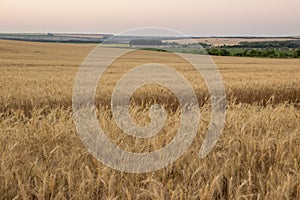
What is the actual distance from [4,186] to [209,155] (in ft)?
6.31

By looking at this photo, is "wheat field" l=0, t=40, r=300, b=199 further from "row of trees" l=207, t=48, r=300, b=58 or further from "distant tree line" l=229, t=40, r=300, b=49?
"distant tree line" l=229, t=40, r=300, b=49

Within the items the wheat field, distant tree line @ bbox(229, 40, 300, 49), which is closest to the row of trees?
distant tree line @ bbox(229, 40, 300, 49)

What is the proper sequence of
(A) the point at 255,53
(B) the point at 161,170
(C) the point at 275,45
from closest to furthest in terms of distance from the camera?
(B) the point at 161,170 → (A) the point at 255,53 → (C) the point at 275,45

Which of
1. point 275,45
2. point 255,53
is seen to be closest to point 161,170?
point 255,53

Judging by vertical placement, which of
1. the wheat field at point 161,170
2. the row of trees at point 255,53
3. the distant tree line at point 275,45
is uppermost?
the distant tree line at point 275,45

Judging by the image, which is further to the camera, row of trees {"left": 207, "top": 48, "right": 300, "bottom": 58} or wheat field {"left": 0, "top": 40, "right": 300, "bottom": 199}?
row of trees {"left": 207, "top": 48, "right": 300, "bottom": 58}

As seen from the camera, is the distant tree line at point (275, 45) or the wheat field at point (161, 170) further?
the distant tree line at point (275, 45)

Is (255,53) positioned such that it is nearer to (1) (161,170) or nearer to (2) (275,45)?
(2) (275,45)

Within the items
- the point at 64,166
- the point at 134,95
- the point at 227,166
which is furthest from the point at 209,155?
the point at 134,95

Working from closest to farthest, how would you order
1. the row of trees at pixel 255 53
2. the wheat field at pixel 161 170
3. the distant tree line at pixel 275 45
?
1. the wheat field at pixel 161 170
2. the row of trees at pixel 255 53
3. the distant tree line at pixel 275 45

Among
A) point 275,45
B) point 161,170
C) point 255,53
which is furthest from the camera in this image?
point 275,45

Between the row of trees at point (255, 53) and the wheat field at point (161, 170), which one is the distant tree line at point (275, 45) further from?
the wheat field at point (161, 170)

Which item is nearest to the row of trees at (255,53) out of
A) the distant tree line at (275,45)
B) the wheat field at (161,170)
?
the distant tree line at (275,45)

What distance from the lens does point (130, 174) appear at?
2891 mm
